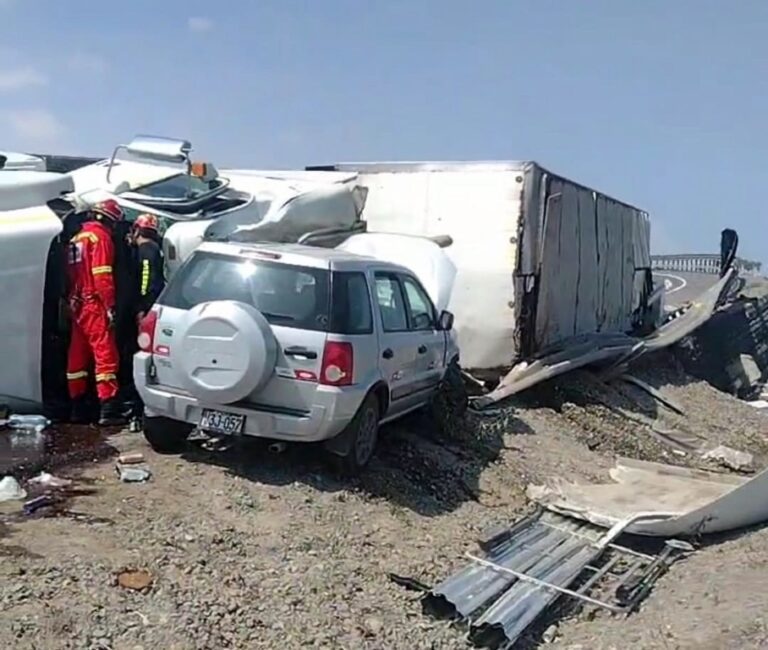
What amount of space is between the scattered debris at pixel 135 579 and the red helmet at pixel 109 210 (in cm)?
415

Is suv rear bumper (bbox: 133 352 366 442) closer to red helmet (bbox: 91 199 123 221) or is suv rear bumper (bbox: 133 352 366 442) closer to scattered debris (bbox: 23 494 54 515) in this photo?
scattered debris (bbox: 23 494 54 515)

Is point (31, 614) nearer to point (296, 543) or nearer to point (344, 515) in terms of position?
point (296, 543)

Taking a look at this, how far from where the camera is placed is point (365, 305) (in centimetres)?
779

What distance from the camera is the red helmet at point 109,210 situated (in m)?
8.80

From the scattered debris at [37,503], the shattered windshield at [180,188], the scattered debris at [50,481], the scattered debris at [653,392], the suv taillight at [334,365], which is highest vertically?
the shattered windshield at [180,188]

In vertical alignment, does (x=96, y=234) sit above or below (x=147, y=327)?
above

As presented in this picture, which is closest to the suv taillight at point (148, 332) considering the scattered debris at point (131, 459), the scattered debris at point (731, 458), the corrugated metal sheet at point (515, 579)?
the scattered debris at point (131, 459)

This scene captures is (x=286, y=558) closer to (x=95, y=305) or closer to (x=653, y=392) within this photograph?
(x=95, y=305)

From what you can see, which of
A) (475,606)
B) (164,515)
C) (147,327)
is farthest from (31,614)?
(147,327)

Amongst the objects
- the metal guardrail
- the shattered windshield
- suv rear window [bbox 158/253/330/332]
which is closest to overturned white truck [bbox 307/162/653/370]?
the shattered windshield

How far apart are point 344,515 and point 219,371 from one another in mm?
1360

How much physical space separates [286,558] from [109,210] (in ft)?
13.3

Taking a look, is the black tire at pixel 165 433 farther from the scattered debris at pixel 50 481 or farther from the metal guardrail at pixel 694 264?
the metal guardrail at pixel 694 264

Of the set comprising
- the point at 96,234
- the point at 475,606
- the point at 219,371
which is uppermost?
the point at 96,234
